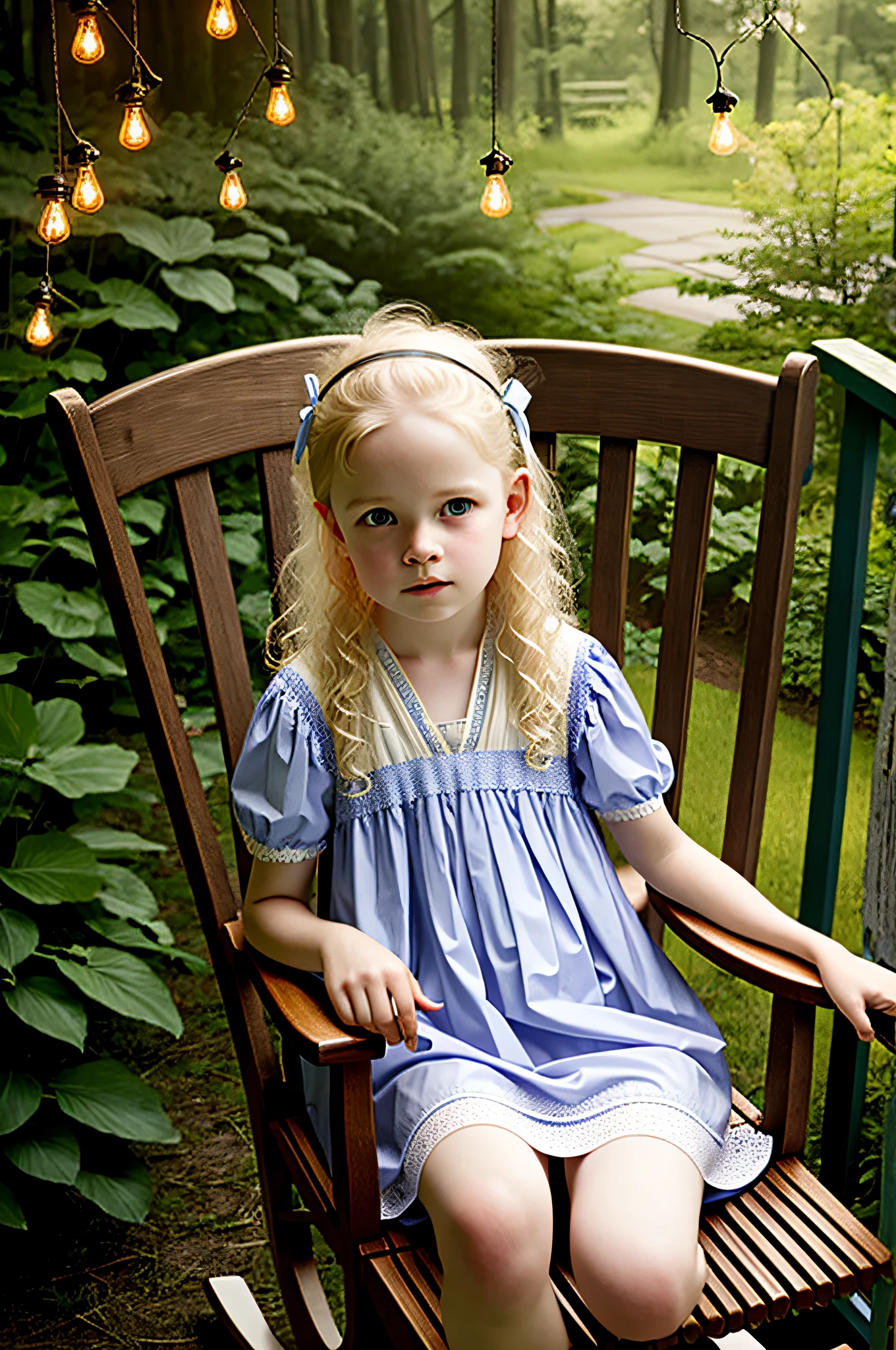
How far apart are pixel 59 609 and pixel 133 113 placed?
50.1 inches

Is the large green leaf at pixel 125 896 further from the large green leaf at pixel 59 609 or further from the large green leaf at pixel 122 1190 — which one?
the large green leaf at pixel 59 609

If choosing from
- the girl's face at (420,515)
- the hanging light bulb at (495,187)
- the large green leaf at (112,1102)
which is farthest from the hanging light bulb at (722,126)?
the large green leaf at (112,1102)

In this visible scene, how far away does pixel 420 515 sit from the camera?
1396mm

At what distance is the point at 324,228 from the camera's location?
4.05 meters

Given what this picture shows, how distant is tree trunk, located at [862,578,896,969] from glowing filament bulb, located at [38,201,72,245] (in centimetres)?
116

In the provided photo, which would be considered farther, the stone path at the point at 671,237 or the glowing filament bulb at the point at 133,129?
the stone path at the point at 671,237

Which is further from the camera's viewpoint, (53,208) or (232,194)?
(232,194)

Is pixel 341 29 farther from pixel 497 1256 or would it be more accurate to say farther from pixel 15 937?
pixel 497 1256

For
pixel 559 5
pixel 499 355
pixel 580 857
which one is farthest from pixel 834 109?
pixel 580 857

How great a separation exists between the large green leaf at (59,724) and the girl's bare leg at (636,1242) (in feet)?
4.40

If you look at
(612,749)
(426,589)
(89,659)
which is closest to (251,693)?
(426,589)

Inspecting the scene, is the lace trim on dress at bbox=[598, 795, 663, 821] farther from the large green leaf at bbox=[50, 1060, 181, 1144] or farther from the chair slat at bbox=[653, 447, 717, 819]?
the large green leaf at bbox=[50, 1060, 181, 1144]

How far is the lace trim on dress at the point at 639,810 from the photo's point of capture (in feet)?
5.00

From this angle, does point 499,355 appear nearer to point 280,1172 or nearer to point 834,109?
point 280,1172
